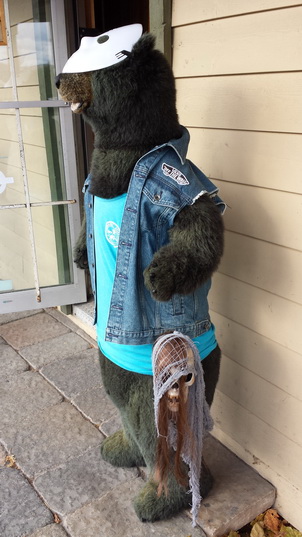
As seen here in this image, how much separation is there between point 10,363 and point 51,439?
0.88m

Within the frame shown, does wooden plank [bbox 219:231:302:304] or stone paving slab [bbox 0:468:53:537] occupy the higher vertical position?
wooden plank [bbox 219:231:302:304]

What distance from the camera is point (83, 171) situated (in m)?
3.50

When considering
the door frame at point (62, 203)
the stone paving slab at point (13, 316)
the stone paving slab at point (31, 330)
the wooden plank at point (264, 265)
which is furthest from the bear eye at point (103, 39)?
the stone paving slab at point (13, 316)

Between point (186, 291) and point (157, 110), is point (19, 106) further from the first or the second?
point (186, 291)

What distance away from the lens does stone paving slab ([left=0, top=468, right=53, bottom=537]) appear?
1.97 meters

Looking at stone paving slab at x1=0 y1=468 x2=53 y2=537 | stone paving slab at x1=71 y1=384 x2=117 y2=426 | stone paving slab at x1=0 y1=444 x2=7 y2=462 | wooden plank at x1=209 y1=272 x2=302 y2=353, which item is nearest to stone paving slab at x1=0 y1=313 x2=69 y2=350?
stone paving slab at x1=71 y1=384 x2=117 y2=426

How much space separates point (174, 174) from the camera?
160 centimetres

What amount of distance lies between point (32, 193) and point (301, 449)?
8.05 ft

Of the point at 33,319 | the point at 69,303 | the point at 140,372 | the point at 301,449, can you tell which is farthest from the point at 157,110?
the point at 33,319

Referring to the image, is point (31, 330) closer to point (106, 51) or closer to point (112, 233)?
point (112, 233)

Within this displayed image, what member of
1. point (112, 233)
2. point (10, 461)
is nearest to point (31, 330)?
point (10, 461)

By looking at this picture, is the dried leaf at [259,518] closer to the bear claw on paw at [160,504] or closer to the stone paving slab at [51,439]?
the bear claw on paw at [160,504]

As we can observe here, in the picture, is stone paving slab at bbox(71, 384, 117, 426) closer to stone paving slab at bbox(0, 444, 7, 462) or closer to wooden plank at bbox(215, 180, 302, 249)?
stone paving slab at bbox(0, 444, 7, 462)

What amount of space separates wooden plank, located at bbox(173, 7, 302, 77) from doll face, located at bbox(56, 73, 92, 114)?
624mm
